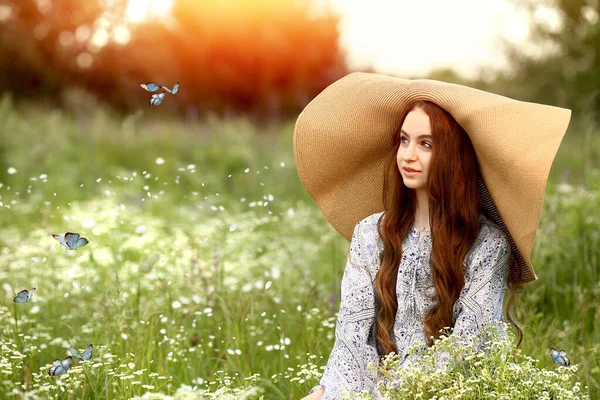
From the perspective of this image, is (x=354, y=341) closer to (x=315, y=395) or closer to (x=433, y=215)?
(x=315, y=395)

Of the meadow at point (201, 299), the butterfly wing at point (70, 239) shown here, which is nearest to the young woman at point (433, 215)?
the meadow at point (201, 299)

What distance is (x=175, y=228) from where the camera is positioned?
529 centimetres

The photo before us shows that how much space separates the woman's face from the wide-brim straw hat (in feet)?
0.28

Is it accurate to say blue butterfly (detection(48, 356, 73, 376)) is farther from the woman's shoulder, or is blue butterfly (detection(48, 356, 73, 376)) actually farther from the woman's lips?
the woman's shoulder

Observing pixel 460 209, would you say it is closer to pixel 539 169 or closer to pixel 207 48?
pixel 539 169

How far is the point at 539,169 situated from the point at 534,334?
4.86 ft

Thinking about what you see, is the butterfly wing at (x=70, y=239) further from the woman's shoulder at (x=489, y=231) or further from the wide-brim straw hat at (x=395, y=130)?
the woman's shoulder at (x=489, y=231)

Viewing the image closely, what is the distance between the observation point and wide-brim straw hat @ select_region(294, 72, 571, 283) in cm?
250

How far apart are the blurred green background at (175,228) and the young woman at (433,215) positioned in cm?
34

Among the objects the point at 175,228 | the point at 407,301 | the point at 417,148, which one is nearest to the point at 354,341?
the point at 407,301

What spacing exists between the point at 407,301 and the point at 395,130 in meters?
0.70

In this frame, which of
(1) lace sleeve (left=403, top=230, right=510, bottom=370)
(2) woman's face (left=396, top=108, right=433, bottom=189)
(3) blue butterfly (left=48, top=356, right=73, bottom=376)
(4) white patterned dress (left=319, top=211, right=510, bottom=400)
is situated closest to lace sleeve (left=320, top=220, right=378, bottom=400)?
(4) white patterned dress (left=319, top=211, right=510, bottom=400)

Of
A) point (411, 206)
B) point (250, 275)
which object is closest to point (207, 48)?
point (250, 275)

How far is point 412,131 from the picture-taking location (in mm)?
2715
